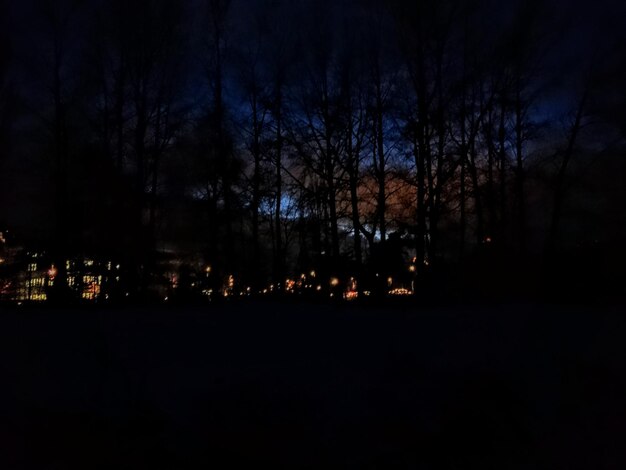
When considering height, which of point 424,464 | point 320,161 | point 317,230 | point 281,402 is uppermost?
point 320,161

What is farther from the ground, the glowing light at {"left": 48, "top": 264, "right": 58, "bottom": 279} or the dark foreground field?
the glowing light at {"left": 48, "top": 264, "right": 58, "bottom": 279}

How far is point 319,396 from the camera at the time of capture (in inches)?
226

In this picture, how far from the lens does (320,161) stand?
23156mm

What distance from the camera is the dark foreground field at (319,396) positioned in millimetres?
5293

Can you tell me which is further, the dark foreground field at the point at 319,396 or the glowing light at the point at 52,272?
the glowing light at the point at 52,272

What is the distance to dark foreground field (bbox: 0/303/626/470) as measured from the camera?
5.29 m

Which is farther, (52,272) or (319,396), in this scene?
(52,272)

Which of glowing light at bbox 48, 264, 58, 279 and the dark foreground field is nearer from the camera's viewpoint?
the dark foreground field

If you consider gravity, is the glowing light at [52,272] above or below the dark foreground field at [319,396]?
above

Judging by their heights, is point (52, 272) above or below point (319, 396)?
above

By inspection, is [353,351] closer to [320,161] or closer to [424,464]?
[424,464]

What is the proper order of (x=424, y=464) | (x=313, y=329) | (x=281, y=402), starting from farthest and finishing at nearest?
1. (x=313, y=329)
2. (x=281, y=402)
3. (x=424, y=464)

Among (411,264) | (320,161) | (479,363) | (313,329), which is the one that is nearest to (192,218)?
(320,161)

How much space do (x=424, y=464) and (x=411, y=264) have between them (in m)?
19.1
